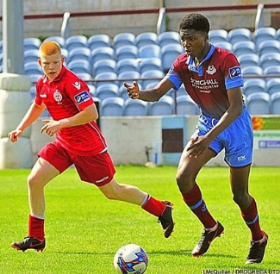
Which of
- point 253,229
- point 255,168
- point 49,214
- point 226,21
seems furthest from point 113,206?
point 226,21

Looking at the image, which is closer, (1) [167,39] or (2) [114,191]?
(2) [114,191]

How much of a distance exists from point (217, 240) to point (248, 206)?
5.74ft

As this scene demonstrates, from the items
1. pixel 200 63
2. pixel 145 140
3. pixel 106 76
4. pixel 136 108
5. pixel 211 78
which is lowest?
pixel 145 140

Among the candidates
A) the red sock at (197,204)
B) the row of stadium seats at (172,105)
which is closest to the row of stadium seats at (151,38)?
the row of stadium seats at (172,105)

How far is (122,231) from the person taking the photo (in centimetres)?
1103

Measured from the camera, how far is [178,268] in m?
8.19

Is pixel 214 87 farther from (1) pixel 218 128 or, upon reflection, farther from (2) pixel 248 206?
(2) pixel 248 206

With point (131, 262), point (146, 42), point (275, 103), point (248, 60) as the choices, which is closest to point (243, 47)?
point (248, 60)

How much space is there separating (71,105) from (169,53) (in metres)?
19.2

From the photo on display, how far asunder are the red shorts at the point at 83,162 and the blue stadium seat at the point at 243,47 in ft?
61.3

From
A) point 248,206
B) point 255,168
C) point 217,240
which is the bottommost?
point 255,168

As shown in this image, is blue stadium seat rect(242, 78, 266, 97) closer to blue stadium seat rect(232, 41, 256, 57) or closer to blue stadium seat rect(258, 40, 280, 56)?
blue stadium seat rect(232, 41, 256, 57)

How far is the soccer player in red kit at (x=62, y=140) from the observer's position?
9141 millimetres

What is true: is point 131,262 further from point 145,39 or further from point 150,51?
point 145,39
